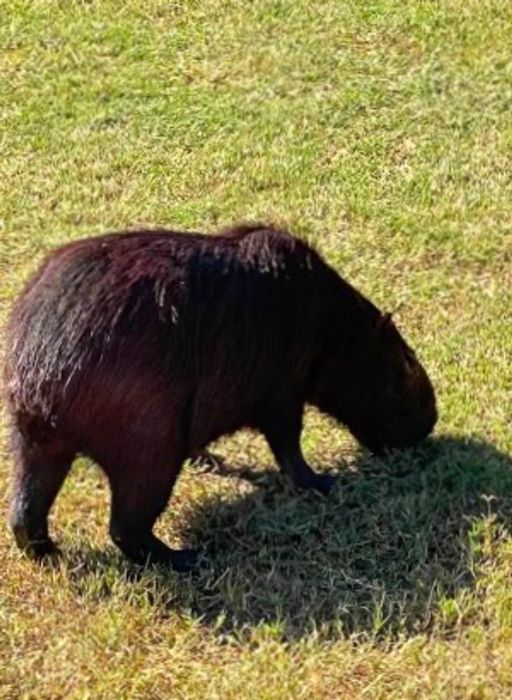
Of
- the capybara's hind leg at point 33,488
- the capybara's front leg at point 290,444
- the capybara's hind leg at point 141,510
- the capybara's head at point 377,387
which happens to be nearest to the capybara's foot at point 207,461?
the capybara's front leg at point 290,444

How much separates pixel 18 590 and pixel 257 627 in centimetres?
77

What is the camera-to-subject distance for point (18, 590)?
14.9ft

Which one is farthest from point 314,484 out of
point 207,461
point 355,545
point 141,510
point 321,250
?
point 321,250

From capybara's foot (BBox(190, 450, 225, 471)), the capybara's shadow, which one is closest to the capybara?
the capybara's shadow

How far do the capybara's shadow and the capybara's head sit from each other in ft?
0.34

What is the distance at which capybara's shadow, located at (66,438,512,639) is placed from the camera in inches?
174

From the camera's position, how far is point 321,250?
21.3 ft

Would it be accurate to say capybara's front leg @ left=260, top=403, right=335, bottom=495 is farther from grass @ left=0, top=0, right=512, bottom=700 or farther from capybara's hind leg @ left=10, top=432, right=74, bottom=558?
capybara's hind leg @ left=10, top=432, right=74, bottom=558

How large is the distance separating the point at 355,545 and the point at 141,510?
732mm

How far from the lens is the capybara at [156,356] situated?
4285mm

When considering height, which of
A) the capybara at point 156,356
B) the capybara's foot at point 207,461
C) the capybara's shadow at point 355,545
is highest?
the capybara at point 156,356

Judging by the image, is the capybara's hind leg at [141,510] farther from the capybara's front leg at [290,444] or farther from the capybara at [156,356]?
the capybara's front leg at [290,444]

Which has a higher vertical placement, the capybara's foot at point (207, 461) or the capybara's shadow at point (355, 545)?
the capybara's foot at point (207, 461)

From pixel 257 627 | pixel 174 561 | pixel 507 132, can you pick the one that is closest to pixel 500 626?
pixel 257 627
